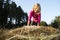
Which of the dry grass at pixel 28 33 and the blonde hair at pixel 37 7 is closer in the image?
the dry grass at pixel 28 33

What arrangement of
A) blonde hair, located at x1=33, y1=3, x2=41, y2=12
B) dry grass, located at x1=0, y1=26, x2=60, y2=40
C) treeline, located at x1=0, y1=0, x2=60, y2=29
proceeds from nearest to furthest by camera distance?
dry grass, located at x1=0, y1=26, x2=60, y2=40
blonde hair, located at x1=33, y1=3, x2=41, y2=12
treeline, located at x1=0, y1=0, x2=60, y2=29

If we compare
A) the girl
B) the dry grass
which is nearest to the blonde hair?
the girl

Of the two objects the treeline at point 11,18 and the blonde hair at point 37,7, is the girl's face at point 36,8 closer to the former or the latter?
the blonde hair at point 37,7

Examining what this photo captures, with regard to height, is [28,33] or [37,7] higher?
[37,7]

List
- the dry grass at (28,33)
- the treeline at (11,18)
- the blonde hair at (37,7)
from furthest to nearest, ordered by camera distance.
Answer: the treeline at (11,18)
the blonde hair at (37,7)
the dry grass at (28,33)

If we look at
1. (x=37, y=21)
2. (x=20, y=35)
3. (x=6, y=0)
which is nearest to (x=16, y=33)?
(x=20, y=35)

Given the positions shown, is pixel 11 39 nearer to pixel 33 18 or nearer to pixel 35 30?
pixel 35 30

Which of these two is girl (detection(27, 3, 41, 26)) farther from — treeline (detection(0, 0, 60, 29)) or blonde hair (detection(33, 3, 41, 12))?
treeline (detection(0, 0, 60, 29))

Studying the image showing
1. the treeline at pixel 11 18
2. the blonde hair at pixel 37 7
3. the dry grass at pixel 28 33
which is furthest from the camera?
the treeline at pixel 11 18

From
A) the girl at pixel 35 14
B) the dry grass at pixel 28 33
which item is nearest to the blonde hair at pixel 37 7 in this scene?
the girl at pixel 35 14

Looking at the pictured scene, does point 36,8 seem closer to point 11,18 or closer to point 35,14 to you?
point 35,14

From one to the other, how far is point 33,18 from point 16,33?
3.36ft

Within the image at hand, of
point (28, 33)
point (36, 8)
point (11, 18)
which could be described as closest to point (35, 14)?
point (36, 8)

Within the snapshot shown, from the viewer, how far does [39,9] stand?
21.1 ft
